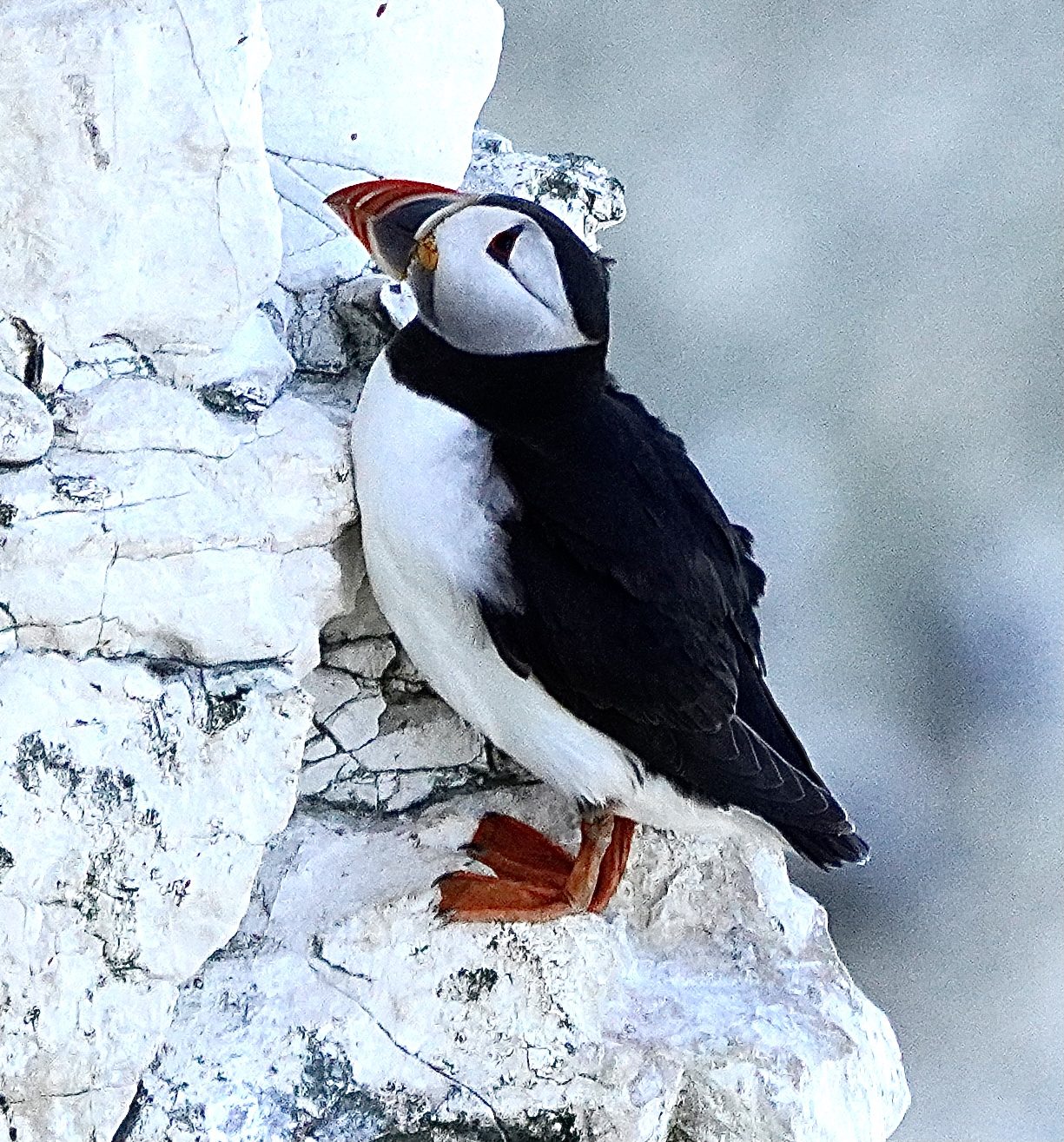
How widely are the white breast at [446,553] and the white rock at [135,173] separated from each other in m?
0.11

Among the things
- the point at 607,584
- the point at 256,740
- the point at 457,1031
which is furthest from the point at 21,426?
the point at 457,1031

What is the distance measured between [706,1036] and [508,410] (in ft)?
1.36

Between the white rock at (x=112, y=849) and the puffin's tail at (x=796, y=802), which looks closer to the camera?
the white rock at (x=112, y=849)

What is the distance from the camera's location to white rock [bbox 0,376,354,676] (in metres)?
0.82

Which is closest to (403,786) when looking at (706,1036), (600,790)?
(600,790)

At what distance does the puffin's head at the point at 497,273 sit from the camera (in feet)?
2.89

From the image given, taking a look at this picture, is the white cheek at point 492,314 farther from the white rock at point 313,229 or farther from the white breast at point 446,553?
the white rock at point 313,229

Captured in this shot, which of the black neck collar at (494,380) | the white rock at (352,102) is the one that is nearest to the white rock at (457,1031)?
the black neck collar at (494,380)

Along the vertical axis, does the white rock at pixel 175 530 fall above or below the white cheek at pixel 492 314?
below

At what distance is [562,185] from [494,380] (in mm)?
308

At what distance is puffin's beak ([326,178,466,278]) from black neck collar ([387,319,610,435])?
1.6 inches

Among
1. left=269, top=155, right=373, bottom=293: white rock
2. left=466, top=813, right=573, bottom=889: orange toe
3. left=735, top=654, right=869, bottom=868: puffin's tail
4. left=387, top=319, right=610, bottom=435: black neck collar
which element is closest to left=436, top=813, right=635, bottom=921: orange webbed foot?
left=466, top=813, right=573, bottom=889: orange toe

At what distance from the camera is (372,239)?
3.07 feet

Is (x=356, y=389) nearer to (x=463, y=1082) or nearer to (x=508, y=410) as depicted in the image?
(x=508, y=410)
